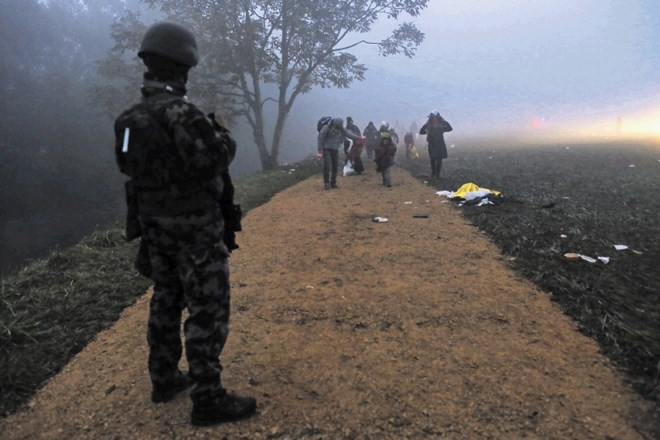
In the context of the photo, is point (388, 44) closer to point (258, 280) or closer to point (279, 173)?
point (279, 173)

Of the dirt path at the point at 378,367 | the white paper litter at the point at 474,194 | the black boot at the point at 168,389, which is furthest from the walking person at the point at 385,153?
the black boot at the point at 168,389

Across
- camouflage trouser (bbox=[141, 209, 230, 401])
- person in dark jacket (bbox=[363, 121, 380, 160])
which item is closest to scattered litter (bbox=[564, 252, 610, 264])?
camouflage trouser (bbox=[141, 209, 230, 401])

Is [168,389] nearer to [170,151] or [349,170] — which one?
[170,151]

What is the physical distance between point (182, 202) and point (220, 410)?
1208 mm

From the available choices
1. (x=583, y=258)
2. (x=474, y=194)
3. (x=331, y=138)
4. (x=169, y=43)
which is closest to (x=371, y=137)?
(x=331, y=138)

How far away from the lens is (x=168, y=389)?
8.68 feet

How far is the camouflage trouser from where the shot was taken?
235 centimetres

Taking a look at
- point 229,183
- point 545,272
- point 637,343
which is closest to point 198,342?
point 229,183

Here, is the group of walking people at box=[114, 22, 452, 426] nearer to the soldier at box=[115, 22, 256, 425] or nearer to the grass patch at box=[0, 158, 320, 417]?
the soldier at box=[115, 22, 256, 425]

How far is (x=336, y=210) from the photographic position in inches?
318

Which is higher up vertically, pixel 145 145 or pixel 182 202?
pixel 145 145

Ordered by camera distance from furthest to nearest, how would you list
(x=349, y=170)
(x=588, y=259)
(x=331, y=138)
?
(x=349, y=170), (x=331, y=138), (x=588, y=259)

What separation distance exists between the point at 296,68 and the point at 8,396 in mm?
18531

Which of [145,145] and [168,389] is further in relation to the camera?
[168,389]
